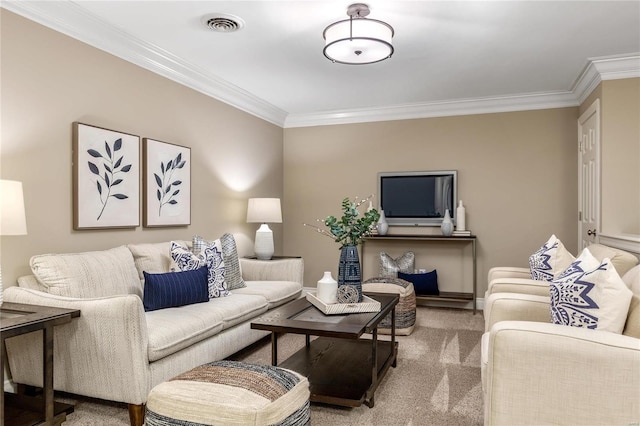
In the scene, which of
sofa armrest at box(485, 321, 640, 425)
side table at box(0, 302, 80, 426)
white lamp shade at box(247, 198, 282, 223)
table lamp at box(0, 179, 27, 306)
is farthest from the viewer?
white lamp shade at box(247, 198, 282, 223)

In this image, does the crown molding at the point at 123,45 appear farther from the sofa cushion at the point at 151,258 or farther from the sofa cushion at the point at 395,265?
the sofa cushion at the point at 395,265

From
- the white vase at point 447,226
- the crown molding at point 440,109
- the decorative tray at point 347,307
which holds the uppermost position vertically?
the crown molding at point 440,109

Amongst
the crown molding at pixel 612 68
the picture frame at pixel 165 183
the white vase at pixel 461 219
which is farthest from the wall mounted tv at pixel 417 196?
the picture frame at pixel 165 183

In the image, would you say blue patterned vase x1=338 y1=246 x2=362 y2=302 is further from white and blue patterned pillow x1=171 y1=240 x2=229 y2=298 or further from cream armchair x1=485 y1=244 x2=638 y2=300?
white and blue patterned pillow x1=171 y1=240 x2=229 y2=298

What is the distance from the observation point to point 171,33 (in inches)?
129

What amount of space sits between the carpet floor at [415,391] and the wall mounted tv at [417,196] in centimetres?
167

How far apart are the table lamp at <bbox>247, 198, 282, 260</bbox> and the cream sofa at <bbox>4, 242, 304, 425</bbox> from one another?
4.70ft

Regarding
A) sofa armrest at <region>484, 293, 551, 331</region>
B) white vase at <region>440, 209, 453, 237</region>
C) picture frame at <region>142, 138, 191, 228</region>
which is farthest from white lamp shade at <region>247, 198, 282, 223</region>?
sofa armrest at <region>484, 293, 551, 331</region>

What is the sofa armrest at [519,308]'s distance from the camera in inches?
92.8

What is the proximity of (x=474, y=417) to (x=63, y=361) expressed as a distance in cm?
227

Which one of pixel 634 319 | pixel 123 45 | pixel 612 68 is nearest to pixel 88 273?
pixel 123 45

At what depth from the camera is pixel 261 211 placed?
4844 millimetres

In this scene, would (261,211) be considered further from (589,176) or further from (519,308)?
(589,176)

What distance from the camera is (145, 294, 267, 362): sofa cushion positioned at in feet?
8.03
